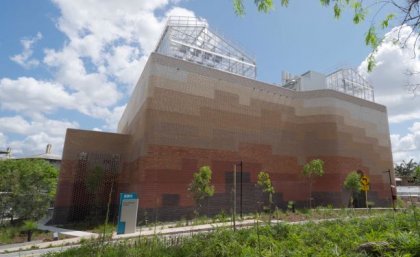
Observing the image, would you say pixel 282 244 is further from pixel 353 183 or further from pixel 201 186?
pixel 353 183

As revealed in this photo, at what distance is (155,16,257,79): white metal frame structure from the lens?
3578cm

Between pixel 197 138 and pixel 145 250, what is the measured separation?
1852cm

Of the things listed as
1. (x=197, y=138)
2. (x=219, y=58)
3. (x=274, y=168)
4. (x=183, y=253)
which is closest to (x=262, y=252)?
(x=183, y=253)

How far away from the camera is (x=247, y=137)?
96.4 ft

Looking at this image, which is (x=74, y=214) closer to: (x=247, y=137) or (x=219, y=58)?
(x=247, y=137)

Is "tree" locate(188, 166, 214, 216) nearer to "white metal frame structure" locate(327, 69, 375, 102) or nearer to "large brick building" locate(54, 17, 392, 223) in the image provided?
"large brick building" locate(54, 17, 392, 223)

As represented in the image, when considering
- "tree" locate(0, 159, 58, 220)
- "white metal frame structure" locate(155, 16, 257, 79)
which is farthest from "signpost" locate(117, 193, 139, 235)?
"white metal frame structure" locate(155, 16, 257, 79)

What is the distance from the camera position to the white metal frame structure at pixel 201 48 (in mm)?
35781

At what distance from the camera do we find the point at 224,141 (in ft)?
91.4

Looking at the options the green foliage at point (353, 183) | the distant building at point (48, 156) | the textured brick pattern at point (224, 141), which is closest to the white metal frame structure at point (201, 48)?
the textured brick pattern at point (224, 141)

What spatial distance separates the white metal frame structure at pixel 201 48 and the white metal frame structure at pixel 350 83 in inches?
588

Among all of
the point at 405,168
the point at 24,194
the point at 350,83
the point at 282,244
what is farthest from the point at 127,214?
the point at 405,168

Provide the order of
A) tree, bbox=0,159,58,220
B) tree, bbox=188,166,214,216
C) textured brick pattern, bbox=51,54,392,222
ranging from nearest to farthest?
tree, bbox=0,159,58,220
tree, bbox=188,166,214,216
textured brick pattern, bbox=51,54,392,222

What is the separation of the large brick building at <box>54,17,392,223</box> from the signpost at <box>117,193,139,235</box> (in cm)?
302
